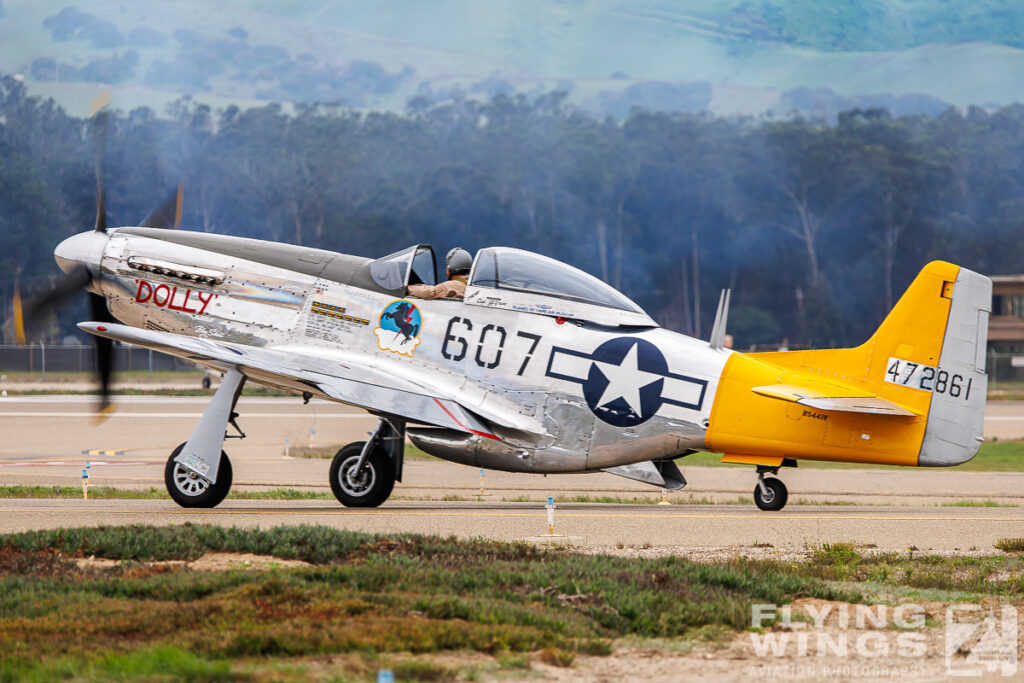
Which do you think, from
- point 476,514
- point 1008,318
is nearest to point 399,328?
point 476,514

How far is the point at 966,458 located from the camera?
557 inches

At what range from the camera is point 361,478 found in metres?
14.6

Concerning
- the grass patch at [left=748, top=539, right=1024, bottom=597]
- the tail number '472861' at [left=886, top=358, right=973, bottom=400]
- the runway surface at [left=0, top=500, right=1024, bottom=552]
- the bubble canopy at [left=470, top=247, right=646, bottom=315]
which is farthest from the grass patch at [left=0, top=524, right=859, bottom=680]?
the tail number '472861' at [left=886, top=358, right=973, bottom=400]

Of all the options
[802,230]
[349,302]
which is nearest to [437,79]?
[802,230]

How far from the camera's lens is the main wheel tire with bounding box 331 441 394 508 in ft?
47.9

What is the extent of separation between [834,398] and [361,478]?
583 cm

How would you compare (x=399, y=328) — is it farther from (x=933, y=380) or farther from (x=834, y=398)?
(x=933, y=380)

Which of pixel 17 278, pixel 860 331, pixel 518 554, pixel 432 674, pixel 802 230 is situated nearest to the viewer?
pixel 432 674

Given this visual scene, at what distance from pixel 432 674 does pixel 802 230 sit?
96.6 m

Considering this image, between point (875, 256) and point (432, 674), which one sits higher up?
point (875, 256)

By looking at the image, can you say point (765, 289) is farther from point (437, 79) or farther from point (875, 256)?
point (437, 79)

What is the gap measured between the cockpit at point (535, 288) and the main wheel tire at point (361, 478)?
2089 millimetres

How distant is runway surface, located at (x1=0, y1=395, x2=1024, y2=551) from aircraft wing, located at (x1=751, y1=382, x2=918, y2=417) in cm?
139

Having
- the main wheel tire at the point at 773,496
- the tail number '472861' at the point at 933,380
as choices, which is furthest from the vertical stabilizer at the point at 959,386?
the main wheel tire at the point at 773,496
